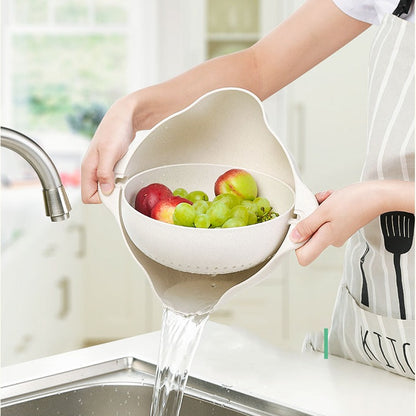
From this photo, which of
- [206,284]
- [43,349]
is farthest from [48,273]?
[206,284]

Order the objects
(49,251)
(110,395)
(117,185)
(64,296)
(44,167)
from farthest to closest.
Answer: (64,296) < (49,251) < (110,395) < (117,185) < (44,167)

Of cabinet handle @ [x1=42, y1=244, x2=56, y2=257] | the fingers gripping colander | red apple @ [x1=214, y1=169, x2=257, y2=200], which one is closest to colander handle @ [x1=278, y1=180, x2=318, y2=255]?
the fingers gripping colander

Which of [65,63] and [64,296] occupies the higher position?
[65,63]

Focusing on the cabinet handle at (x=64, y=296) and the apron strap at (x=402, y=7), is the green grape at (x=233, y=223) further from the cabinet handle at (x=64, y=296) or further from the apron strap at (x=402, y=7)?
the cabinet handle at (x=64, y=296)

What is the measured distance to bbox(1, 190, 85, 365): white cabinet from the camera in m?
2.37

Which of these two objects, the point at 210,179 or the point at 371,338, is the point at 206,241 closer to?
the point at 210,179

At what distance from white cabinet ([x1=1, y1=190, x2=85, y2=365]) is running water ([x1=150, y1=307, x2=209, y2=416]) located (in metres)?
1.39

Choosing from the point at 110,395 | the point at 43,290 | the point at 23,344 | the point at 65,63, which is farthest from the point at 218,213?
the point at 65,63

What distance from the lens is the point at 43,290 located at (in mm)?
2656

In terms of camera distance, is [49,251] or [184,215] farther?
[49,251]

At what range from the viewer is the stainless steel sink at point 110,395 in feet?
3.41

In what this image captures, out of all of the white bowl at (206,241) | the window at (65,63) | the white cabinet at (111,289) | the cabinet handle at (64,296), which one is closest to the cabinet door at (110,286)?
the white cabinet at (111,289)

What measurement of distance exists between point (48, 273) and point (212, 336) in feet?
5.27

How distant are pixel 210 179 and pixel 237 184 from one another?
79 millimetres
